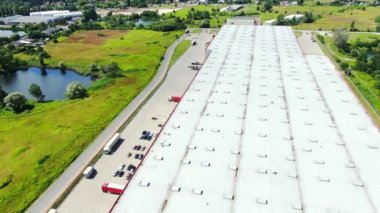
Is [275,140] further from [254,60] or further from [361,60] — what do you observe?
[361,60]

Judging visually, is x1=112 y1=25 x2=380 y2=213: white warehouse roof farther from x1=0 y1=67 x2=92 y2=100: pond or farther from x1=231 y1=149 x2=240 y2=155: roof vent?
x1=0 y1=67 x2=92 y2=100: pond

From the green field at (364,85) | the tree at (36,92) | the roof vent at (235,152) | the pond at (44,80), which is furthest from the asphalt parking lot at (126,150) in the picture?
the green field at (364,85)

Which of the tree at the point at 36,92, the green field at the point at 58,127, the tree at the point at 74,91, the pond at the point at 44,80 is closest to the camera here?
the green field at the point at 58,127

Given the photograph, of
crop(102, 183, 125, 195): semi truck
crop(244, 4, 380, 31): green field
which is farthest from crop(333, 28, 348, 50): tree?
crop(102, 183, 125, 195): semi truck

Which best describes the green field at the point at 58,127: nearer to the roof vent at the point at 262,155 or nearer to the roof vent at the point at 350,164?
the roof vent at the point at 262,155

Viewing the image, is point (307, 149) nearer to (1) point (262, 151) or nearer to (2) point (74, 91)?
Result: (1) point (262, 151)

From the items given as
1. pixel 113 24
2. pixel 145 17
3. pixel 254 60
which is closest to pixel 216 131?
pixel 254 60

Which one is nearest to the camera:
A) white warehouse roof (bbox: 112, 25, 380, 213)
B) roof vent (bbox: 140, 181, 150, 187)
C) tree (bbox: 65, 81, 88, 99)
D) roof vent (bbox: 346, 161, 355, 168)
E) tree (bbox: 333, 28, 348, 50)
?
white warehouse roof (bbox: 112, 25, 380, 213)
